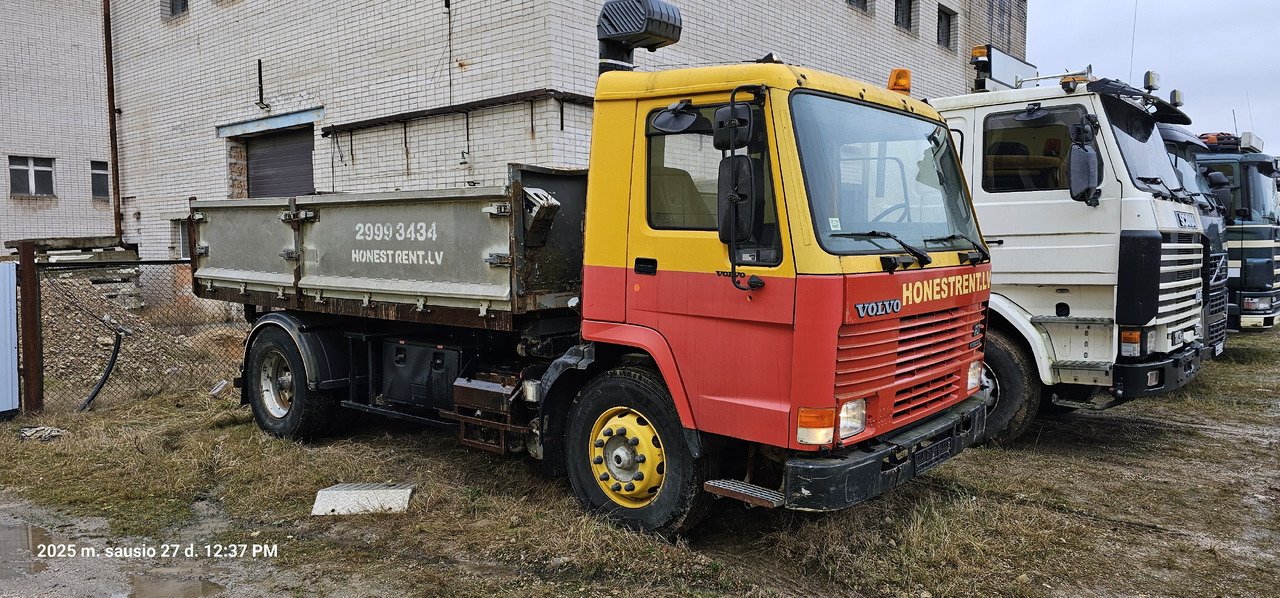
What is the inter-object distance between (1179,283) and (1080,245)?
2.92ft

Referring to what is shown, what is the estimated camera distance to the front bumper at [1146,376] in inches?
227

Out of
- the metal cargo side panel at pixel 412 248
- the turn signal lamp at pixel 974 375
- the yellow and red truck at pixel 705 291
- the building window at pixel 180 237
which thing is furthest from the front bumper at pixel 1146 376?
the building window at pixel 180 237

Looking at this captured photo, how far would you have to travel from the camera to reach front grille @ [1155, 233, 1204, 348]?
5.86 m

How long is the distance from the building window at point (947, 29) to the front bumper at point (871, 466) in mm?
12697

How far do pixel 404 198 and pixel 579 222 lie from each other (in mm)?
1162

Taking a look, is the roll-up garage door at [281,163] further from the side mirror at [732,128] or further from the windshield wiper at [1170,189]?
the windshield wiper at [1170,189]

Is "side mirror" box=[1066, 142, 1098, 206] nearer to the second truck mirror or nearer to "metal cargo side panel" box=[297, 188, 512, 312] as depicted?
the second truck mirror

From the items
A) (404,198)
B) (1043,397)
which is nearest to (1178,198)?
(1043,397)

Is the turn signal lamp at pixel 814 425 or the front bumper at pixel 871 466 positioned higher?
the turn signal lamp at pixel 814 425

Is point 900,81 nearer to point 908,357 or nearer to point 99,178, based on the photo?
point 908,357

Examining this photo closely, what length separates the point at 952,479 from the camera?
5.47 meters

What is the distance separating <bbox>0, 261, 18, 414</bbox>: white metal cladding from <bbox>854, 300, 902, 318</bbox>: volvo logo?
23.5ft

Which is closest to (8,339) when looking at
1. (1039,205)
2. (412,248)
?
(412,248)

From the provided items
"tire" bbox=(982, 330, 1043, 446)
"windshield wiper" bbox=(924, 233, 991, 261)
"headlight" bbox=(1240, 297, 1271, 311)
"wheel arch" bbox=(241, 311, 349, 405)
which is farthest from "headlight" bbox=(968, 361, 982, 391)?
"headlight" bbox=(1240, 297, 1271, 311)
